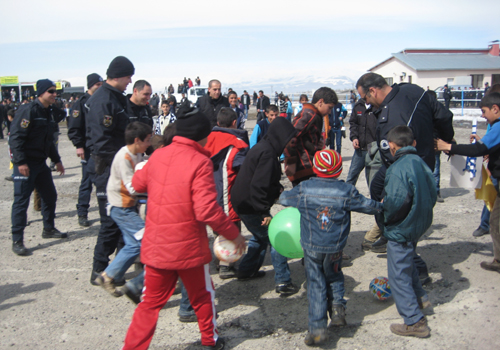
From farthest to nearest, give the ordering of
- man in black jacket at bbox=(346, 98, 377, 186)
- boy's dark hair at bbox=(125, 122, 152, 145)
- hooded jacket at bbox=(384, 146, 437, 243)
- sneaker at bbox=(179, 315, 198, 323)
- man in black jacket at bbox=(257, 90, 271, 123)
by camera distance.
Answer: man in black jacket at bbox=(257, 90, 271, 123) → man in black jacket at bbox=(346, 98, 377, 186) → boy's dark hair at bbox=(125, 122, 152, 145) → sneaker at bbox=(179, 315, 198, 323) → hooded jacket at bbox=(384, 146, 437, 243)

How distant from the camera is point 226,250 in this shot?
332 cm

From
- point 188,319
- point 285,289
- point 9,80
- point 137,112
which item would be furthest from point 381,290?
point 9,80

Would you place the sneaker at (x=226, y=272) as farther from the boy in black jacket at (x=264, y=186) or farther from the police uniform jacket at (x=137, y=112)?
the police uniform jacket at (x=137, y=112)

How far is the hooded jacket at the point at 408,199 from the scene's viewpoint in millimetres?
3545

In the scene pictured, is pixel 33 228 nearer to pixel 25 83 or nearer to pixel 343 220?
pixel 343 220

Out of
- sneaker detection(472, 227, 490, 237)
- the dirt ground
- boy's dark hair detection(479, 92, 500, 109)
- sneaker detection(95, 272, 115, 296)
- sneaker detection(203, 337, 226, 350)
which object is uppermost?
boy's dark hair detection(479, 92, 500, 109)

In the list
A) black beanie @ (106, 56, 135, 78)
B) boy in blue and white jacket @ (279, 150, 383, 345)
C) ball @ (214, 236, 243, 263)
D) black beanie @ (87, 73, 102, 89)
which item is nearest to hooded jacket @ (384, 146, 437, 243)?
boy in blue and white jacket @ (279, 150, 383, 345)

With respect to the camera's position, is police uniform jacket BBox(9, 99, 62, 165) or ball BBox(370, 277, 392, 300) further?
Result: police uniform jacket BBox(9, 99, 62, 165)

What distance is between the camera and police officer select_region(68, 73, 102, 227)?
6.65 meters

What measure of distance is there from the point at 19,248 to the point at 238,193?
3595 millimetres

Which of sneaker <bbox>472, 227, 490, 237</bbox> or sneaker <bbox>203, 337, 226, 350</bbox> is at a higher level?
sneaker <bbox>472, 227, 490, 237</bbox>

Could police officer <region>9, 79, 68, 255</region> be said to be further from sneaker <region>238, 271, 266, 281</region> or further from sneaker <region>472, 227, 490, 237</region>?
sneaker <region>472, 227, 490, 237</region>

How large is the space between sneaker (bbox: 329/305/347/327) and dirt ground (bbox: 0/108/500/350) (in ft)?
0.24

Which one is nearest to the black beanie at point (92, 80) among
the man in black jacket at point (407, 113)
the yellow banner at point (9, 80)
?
the man in black jacket at point (407, 113)
